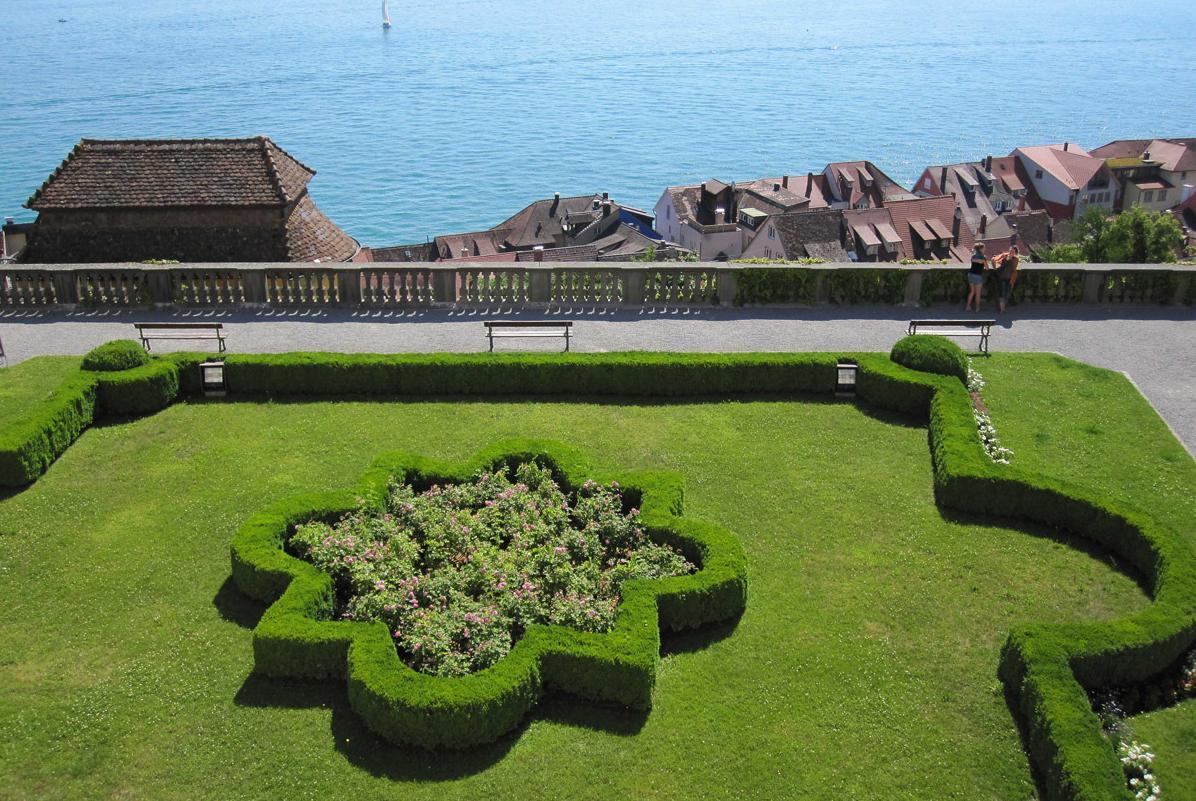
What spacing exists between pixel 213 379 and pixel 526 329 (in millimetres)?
7318

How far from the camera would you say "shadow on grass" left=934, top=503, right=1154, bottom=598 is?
634 inches

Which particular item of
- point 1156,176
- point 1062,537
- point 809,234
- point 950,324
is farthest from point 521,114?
point 1062,537

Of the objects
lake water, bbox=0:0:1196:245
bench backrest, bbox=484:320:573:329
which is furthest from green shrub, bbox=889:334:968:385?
lake water, bbox=0:0:1196:245

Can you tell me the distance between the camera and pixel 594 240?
315 feet

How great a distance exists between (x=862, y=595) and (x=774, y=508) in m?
2.67

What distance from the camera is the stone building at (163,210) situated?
31453 millimetres

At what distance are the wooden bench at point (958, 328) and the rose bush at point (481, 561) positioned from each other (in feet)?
33.0

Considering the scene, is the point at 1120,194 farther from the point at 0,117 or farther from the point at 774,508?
the point at 0,117

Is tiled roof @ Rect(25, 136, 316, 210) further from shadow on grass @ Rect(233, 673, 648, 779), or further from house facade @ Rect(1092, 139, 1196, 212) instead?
house facade @ Rect(1092, 139, 1196, 212)

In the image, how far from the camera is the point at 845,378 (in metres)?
22.6

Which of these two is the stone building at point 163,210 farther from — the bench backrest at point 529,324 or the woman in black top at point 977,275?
the woman in black top at point 977,275

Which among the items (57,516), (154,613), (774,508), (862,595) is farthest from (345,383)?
(862,595)

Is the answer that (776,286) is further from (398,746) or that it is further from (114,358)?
(398,746)

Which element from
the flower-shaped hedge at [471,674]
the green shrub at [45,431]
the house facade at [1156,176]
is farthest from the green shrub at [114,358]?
the house facade at [1156,176]
